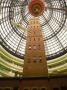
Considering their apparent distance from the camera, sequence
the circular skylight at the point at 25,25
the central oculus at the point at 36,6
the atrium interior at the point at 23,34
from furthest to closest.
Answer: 1. the circular skylight at the point at 25,25
2. the atrium interior at the point at 23,34
3. the central oculus at the point at 36,6

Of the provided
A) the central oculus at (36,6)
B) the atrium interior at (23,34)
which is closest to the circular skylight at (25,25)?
the atrium interior at (23,34)

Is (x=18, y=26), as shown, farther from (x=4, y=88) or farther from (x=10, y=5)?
(x=4, y=88)

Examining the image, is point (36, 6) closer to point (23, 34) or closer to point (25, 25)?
point (25, 25)

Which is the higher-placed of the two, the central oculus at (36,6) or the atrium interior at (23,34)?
the atrium interior at (23,34)

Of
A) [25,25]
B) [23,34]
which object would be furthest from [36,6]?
[23,34]

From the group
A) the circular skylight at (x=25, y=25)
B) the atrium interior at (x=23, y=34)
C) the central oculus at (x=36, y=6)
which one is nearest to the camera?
the central oculus at (x=36, y=6)

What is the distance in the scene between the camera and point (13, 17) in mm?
30344

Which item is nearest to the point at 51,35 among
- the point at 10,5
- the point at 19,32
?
the point at 19,32

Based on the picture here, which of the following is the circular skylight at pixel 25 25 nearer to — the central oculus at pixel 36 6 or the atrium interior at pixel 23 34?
the atrium interior at pixel 23 34

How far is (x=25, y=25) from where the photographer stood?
31578 mm

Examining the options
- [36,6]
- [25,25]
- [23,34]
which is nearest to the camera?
[36,6]

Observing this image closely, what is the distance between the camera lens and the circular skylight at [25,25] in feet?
95.7

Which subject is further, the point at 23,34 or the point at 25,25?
the point at 23,34

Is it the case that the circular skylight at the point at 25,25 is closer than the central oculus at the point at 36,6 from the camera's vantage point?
No
